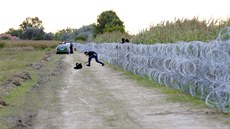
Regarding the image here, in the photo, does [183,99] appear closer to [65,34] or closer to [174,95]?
[174,95]

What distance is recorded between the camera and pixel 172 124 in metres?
10.2

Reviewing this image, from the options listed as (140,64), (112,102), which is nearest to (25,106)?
(112,102)

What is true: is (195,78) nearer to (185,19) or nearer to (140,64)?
(140,64)

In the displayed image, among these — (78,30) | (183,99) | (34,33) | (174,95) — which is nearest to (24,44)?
(34,33)

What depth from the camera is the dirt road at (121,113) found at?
10.3 metres

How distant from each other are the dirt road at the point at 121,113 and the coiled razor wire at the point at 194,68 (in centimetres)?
68

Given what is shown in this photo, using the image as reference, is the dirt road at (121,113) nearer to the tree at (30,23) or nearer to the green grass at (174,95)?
the green grass at (174,95)

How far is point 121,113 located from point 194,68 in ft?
10.3

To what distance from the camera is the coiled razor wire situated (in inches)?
464

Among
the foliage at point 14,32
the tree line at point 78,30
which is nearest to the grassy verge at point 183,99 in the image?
the tree line at point 78,30

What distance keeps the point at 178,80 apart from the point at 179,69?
62cm

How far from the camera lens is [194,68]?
13938mm

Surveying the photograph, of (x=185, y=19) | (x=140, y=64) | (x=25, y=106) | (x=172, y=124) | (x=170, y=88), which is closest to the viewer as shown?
(x=172, y=124)

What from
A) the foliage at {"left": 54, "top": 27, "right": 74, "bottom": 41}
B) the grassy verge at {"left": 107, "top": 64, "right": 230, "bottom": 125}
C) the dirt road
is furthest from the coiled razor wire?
the foliage at {"left": 54, "top": 27, "right": 74, "bottom": 41}
